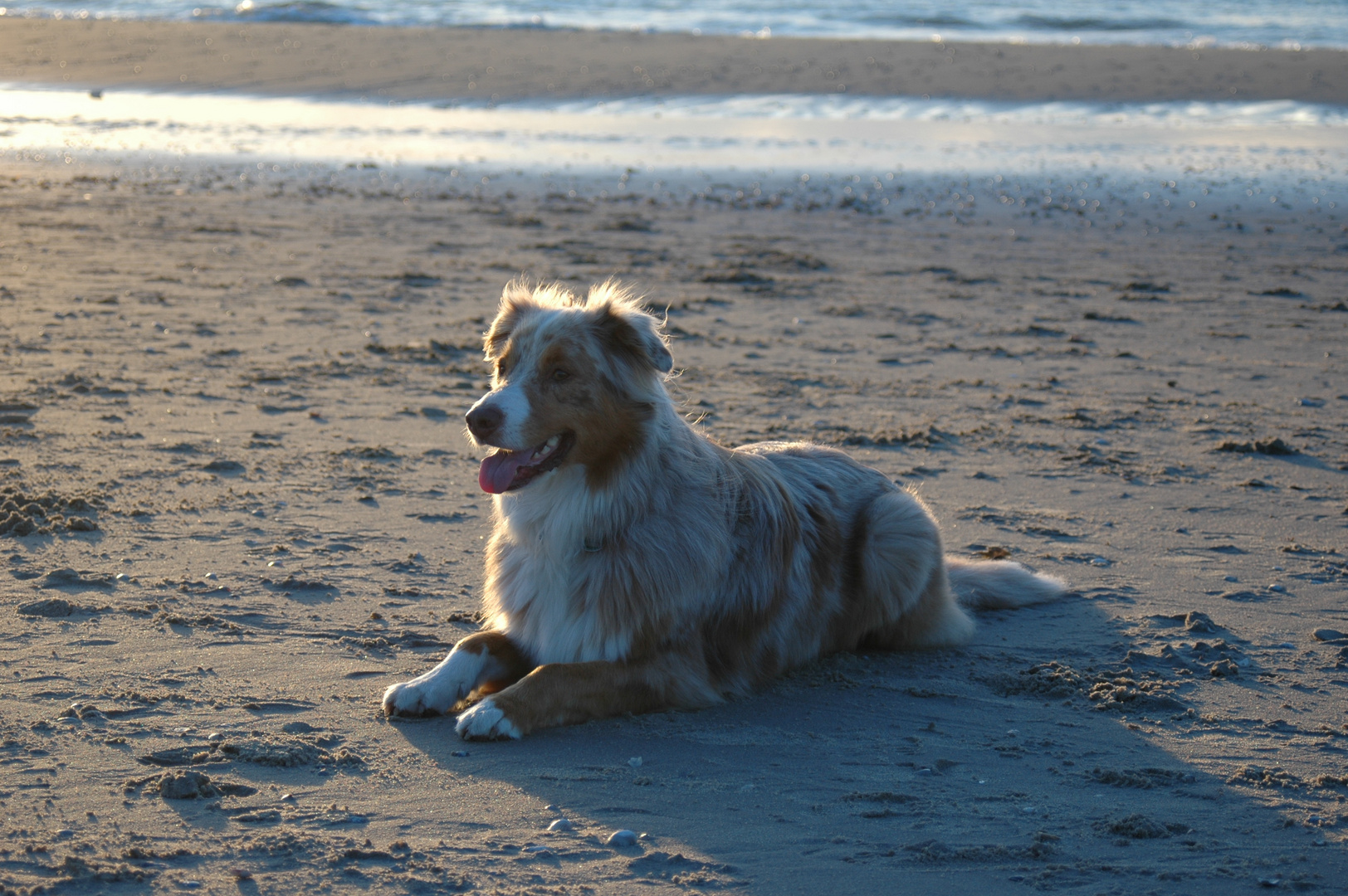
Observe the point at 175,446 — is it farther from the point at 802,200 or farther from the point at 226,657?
the point at 802,200

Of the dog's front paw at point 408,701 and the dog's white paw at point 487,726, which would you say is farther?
the dog's front paw at point 408,701

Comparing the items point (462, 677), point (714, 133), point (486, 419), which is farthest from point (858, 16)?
point (462, 677)

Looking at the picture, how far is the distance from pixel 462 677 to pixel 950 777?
1.79m

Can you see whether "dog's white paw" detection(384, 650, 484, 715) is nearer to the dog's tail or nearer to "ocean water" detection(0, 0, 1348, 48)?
the dog's tail

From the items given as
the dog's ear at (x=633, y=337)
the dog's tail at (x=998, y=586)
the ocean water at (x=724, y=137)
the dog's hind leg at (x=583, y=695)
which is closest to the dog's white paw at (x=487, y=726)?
the dog's hind leg at (x=583, y=695)

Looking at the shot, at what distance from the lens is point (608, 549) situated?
500 cm

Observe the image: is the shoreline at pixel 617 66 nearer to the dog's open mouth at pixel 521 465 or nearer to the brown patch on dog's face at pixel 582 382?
the brown patch on dog's face at pixel 582 382

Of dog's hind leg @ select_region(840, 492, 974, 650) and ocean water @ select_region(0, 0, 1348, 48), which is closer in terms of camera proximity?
dog's hind leg @ select_region(840, 492, 974, 650)

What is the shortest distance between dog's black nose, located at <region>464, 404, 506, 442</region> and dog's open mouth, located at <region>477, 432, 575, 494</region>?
177 mm

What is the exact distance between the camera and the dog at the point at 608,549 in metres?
4.84

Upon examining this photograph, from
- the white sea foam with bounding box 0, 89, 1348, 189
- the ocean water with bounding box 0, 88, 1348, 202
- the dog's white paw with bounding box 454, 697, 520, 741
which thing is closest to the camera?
the dog's white paw with bounding box 454, 697, 520, 741

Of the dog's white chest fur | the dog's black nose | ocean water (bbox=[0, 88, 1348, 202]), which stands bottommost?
the dog's white chest fur

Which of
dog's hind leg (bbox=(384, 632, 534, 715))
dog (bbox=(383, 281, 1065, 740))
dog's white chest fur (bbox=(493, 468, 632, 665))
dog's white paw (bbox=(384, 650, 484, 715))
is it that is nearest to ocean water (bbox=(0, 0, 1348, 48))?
dog (bbox=(383, 281, 1065, 740))

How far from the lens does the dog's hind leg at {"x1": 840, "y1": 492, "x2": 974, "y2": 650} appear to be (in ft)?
18.7
